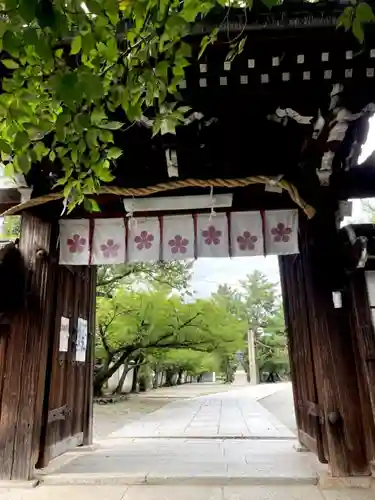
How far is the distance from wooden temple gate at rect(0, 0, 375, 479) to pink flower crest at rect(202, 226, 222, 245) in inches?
16.6

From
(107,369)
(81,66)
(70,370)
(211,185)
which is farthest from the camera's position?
(107,369)

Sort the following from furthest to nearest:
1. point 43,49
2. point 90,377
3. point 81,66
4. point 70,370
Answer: point 90,377 < point 70,370 < point 81,66 < point 43,49

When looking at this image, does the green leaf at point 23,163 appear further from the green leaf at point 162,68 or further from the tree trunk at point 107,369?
the tree trunk at point 107,369

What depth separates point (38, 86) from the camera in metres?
2.15

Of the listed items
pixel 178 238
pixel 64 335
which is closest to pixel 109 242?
pixel 178 238

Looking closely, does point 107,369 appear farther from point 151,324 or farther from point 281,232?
point 281,232

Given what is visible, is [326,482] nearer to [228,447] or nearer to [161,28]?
[228,447]

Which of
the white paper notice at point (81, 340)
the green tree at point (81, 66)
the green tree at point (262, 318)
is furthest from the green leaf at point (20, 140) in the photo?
the green tree at point (262, 318)

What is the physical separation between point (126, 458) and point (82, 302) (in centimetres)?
230

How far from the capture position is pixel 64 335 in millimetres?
5047

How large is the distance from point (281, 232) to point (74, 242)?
2609mm

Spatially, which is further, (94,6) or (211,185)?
(211,185)

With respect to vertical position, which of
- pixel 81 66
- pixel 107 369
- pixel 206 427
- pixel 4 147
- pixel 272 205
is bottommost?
pixel 206 427

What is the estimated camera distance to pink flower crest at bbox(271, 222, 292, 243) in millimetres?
4590
